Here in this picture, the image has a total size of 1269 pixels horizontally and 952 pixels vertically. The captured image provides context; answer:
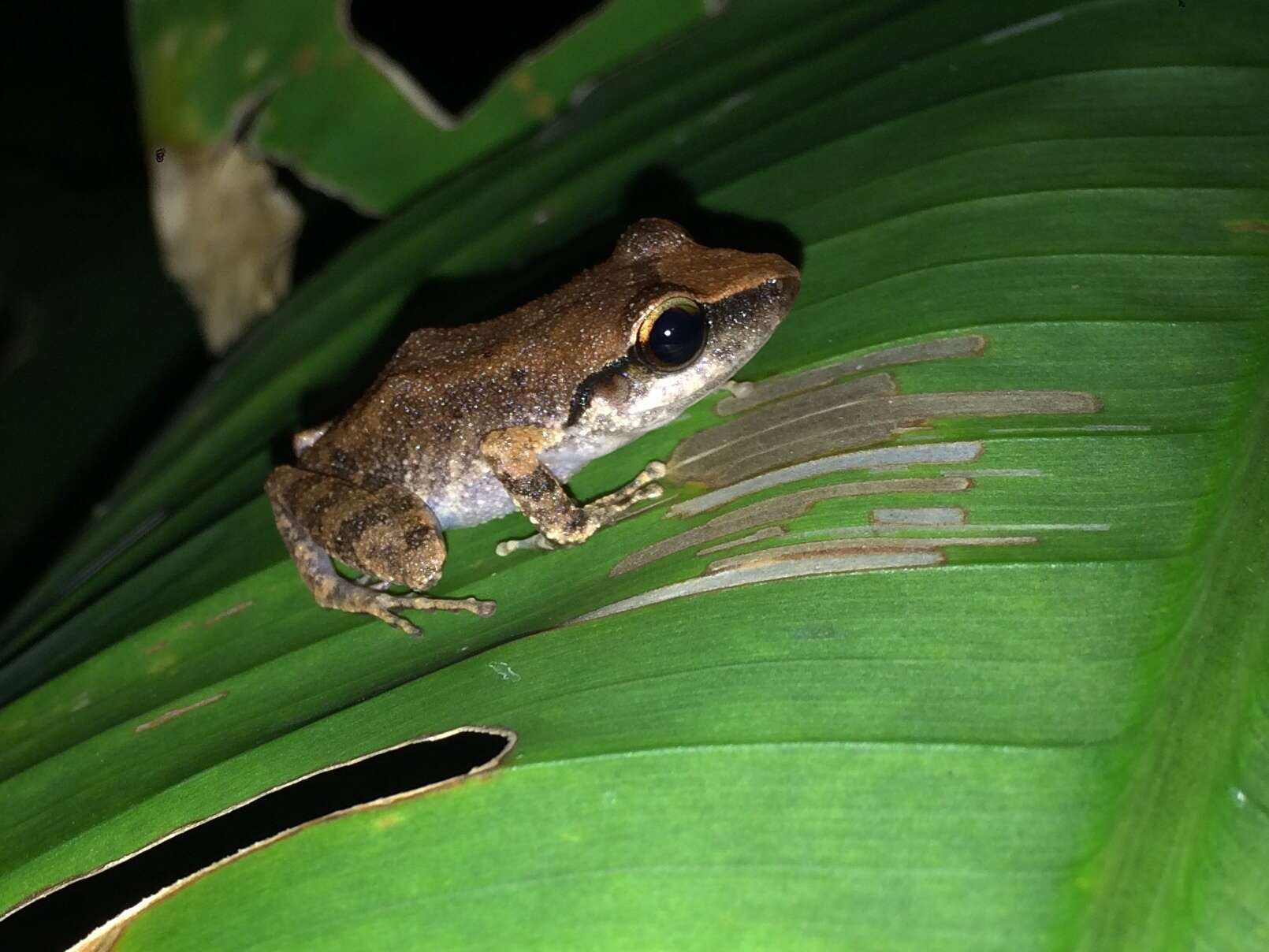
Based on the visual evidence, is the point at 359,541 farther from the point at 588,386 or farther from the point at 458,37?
the point at 458,37

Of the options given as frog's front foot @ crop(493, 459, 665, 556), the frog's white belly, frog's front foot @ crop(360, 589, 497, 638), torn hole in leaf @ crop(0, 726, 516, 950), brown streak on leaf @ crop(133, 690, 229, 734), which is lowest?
torn hole in leaf @ crop(0, 726, 516, 950)

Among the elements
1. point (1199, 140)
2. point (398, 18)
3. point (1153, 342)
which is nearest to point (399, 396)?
point (1153, 342)

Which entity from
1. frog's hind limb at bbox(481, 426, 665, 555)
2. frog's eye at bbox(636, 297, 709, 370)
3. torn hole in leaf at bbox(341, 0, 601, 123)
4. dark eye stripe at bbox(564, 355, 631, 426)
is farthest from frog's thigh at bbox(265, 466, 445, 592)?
torn hole in leaf at bbox(341, 0, 601, 123)

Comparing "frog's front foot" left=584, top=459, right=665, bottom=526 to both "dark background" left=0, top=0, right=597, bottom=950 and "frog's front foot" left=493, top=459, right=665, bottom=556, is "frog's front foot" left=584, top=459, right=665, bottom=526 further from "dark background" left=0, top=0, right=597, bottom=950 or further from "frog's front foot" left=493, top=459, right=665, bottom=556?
"dark background" left=0, top=0, right=597, bottom=950

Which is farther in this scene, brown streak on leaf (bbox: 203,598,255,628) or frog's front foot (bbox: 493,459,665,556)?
brown streak on leaf (bbox: 203,598,255,628)

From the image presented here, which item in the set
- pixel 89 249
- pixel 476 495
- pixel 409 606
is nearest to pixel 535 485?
pixel 476 495

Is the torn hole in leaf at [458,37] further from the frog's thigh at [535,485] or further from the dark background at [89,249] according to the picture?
the frog's thigh at [535,485]

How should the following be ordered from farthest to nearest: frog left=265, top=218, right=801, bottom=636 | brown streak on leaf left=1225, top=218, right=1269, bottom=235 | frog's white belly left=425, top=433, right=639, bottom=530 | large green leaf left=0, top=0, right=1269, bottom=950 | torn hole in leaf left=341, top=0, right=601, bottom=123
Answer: torn hole in leaf left=341, top=0, right=601, bottom=123, frog's white belly left=425, top=433, right=639, bottom=530, frog left=265, top=218, right=801, bottom=636, brown streak on leaf left=1225, top=218, right=1269, bottom=235, large green leaf left=0, top=0, right=1269, bottom=950
